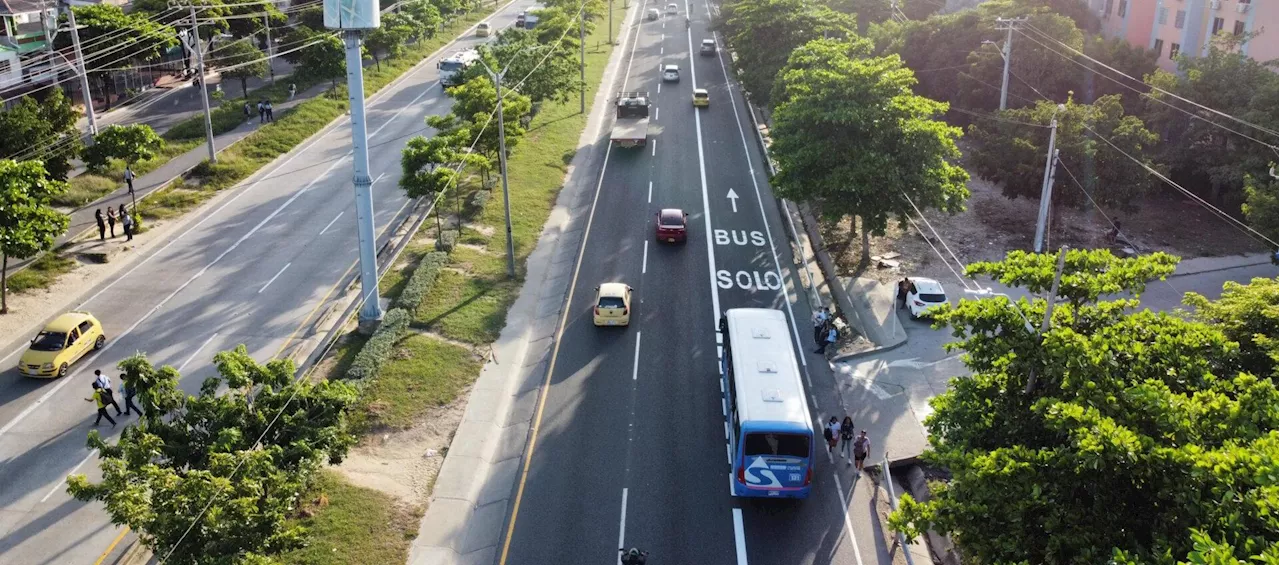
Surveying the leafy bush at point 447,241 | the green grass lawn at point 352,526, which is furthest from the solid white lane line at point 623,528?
the leafy bush at point 447,241

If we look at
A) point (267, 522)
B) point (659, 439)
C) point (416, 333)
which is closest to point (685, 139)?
point (416, 333)

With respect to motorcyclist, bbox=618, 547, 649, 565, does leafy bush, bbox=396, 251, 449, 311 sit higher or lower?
higher

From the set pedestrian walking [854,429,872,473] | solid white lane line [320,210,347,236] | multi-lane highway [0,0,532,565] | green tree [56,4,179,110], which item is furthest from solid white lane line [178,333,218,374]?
green tree [56,4,179,110]

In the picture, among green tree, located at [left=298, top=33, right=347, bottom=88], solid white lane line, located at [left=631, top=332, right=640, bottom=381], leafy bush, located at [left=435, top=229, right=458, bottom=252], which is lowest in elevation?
solid white lane line, located at [left=631, top=332, right=640, bottom=381]

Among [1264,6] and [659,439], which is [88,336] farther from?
[1264,6]

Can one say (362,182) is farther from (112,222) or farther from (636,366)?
(112,222)

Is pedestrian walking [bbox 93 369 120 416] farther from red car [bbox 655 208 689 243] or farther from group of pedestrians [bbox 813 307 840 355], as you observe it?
red car [bbox 655 208 689 243]
